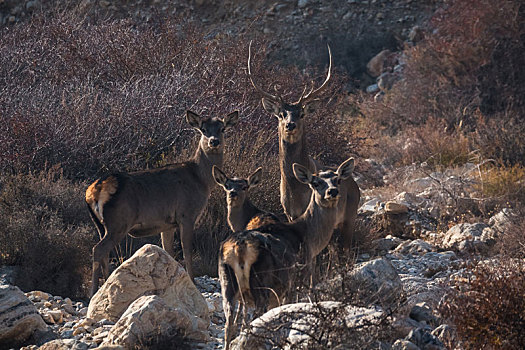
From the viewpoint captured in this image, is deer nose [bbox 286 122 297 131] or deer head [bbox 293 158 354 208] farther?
deer nose [bbox 286 122 297 131]

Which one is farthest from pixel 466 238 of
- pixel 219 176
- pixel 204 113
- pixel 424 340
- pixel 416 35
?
pixel 416 35

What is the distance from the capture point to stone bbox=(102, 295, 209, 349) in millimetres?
6480

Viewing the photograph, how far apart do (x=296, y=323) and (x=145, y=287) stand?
237 cm

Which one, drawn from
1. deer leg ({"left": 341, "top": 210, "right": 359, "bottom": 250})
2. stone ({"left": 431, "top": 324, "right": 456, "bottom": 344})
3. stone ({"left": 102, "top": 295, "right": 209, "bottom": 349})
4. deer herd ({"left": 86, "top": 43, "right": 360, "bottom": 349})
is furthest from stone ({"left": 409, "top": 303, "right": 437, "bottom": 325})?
deer leg ({"left": 341, "top": 210, "right": 359, "bottom": 250})

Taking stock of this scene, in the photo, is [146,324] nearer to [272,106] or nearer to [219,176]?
[219,176]

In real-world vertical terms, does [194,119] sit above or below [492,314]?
above

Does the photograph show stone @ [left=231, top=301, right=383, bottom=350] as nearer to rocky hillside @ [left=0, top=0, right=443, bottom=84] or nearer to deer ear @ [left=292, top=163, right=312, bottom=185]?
deer ear @ [left=292, top=163, right=312, bottom=185]

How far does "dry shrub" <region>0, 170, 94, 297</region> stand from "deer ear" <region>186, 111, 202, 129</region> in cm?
186

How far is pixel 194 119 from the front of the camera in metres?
10.2

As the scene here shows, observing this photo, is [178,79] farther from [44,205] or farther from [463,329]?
[463,329]

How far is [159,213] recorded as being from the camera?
9.37 m

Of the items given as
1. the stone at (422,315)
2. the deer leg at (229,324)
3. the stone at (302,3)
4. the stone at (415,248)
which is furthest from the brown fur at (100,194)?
the stone at (302,3)

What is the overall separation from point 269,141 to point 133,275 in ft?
21.6

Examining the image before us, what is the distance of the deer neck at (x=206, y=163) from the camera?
1002cm
